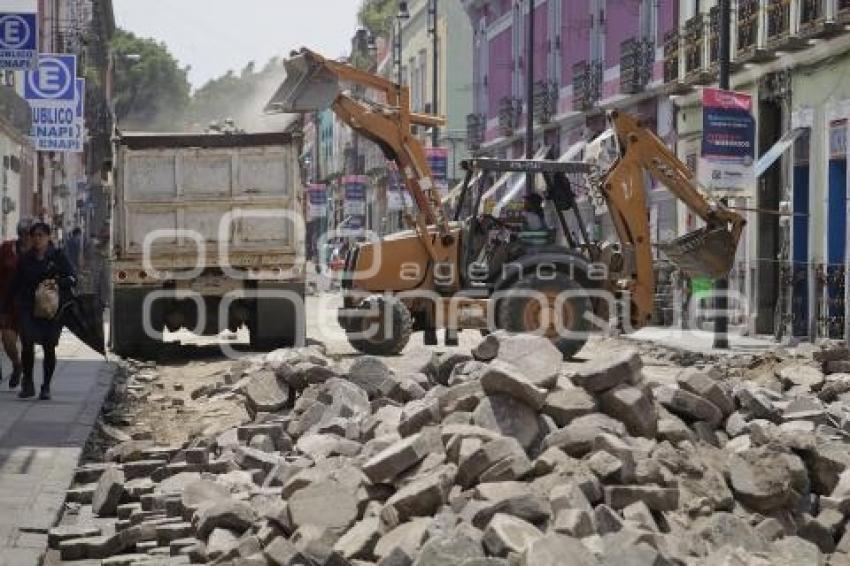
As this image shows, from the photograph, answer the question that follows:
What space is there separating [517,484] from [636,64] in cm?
2818

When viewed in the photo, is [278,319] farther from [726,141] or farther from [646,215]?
[726,141]

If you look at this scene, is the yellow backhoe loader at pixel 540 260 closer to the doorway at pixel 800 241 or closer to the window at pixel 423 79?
the doorway at pixel 800 241

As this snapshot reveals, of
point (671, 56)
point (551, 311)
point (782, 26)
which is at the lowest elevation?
point (551, 311)

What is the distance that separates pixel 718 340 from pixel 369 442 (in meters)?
15.2

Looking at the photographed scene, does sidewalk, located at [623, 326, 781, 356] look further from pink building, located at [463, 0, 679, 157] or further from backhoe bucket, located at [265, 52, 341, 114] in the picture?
pink building, located at [463, 0, 679, 157]

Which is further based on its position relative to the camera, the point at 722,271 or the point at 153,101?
the point at 153,101

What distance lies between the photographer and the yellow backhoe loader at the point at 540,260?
803 inches

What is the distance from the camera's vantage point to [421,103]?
68.4 metres

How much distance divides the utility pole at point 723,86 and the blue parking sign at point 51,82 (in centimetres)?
1137

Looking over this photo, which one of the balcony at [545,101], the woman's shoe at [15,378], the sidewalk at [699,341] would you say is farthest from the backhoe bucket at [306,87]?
the balcony at [545,101]

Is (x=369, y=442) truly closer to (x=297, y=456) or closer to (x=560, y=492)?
(x=297, y=456)

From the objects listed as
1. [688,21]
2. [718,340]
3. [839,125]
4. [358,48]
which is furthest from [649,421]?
[358,48]

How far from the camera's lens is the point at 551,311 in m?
20.4

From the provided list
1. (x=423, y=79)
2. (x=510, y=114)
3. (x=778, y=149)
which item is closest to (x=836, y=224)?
(x=778, y=149)
